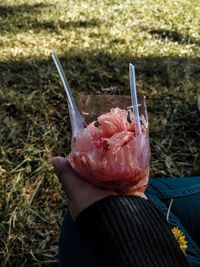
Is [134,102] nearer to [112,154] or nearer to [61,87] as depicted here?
[112,154]

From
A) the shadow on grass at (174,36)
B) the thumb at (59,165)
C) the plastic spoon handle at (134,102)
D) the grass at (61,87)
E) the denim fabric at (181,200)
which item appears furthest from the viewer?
the shadow on grass at (174,36)

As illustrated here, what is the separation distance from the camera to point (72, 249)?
894mm

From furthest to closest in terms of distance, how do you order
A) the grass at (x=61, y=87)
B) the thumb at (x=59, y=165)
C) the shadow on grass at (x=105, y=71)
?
the shadow on grass at (x=105, y=71), the grass at (x=61, y=87), the thumb at (x=59, y=165)

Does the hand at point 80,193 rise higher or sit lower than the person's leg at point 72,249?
higher

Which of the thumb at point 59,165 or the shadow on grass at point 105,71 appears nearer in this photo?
the thumb at point 59,165

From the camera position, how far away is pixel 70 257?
901mm

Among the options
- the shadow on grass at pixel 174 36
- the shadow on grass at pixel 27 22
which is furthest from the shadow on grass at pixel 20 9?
the shadow on grass at pixel 174 36

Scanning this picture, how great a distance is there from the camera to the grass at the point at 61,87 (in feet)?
4.82

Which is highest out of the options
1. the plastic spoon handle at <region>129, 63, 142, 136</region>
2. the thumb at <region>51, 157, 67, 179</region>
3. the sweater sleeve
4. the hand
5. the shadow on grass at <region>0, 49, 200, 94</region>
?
the shadow on grass at <region>0, 49, 200, 94</region>

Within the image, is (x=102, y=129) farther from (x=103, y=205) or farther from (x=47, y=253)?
(x=47, y=253)

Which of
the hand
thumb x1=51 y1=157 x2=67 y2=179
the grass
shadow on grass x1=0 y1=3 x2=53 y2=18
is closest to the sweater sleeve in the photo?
the hand

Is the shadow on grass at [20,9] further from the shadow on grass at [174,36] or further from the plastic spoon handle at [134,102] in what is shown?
Answer: the plastic spoon handle at [134,102]

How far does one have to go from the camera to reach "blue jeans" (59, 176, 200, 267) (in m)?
0.86

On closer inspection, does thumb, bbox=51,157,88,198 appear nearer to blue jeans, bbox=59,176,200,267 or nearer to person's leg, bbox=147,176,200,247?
blue jeans, bbox=59,176,200,267
